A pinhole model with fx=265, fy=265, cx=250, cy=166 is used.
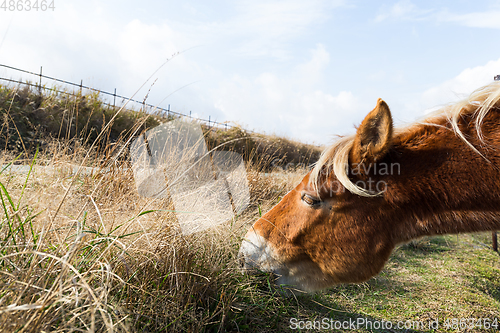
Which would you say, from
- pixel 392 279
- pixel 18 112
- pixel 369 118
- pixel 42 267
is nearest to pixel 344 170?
pixel 369 118

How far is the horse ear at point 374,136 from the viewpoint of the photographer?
3.89ft

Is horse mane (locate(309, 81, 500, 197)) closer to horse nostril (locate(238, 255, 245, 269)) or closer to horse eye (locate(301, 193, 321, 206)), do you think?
horse eye (locate(301, 193, 321, 206))

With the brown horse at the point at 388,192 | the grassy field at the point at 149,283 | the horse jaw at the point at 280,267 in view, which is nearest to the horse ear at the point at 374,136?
the brown horse at the point at 388,192

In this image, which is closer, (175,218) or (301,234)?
(301,234)

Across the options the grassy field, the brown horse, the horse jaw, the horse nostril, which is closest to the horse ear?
the brown horse

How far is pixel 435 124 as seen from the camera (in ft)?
4.38

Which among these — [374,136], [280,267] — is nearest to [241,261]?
[280,267]

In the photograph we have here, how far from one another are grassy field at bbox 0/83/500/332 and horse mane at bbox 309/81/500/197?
0.86 metres

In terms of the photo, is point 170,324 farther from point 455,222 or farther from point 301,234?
point 455,222

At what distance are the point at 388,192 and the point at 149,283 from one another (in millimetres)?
1308

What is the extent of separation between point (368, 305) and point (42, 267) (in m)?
2.30

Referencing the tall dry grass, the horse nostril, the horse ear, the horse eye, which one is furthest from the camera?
the horse nostril

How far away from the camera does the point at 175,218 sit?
2.01 metres

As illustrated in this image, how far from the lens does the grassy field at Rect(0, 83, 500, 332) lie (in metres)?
0.98
